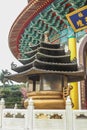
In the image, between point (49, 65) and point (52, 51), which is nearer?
point (49, 65)

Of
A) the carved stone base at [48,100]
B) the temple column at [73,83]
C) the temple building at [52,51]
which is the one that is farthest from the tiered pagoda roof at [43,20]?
the carved stone base at [48,100]

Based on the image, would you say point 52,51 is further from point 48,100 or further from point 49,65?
point 48,100

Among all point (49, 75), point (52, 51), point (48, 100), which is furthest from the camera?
point (52, 51)

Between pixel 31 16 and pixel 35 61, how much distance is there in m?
6.20

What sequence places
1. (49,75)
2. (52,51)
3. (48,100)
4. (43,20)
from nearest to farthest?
(48,100) < (49,75) < (52,51) < (43,20)

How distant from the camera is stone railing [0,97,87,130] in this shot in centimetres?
567

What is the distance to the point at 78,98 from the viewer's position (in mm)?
10094

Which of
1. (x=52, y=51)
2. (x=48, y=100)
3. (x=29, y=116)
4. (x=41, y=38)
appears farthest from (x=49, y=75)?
(x=41, y=38)

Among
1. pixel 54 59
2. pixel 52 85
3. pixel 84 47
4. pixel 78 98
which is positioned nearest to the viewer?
pixel 52 85

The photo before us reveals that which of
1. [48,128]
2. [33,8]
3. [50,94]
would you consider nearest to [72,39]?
[33,8]

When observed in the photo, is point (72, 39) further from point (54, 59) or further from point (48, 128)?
point (48, 128)

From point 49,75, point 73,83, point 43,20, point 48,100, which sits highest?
point 43,20

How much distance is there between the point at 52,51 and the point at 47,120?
92.5 inches

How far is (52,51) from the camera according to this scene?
733 cm
